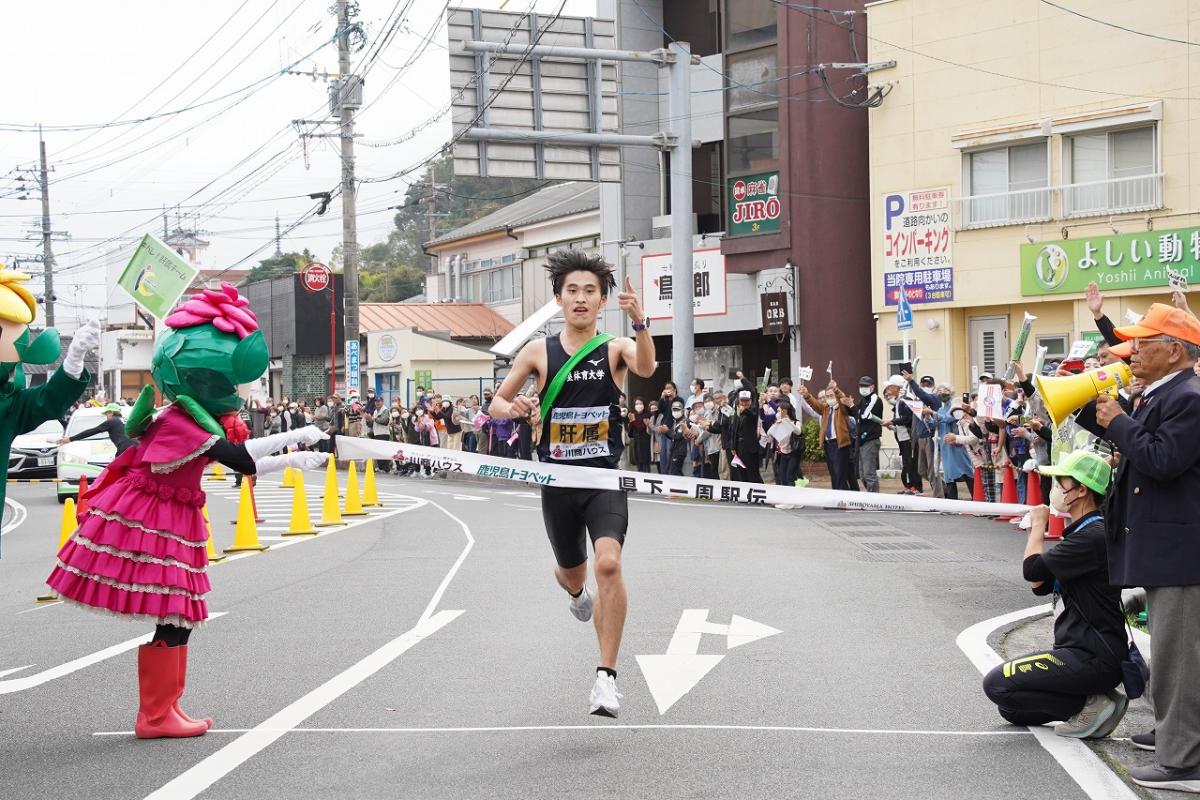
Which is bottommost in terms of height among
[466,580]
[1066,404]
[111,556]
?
[466,580]

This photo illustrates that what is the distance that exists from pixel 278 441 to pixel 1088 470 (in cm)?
385

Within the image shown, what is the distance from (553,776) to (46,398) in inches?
120

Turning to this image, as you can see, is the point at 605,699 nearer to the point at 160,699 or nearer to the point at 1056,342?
the point at 160,699

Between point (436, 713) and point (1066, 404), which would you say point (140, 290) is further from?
point (1066, 404)

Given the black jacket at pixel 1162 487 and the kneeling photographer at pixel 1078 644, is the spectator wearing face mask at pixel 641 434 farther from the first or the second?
the black jacket at pixel 1162 487

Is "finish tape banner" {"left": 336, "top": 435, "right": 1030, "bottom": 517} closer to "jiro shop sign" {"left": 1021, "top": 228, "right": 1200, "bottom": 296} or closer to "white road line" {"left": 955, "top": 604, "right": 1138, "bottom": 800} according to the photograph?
"white road line" {"left": 955, "top": 604, "right": 1138, "bottom": 800}

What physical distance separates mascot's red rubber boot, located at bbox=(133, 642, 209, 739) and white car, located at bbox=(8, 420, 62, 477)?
24900mm

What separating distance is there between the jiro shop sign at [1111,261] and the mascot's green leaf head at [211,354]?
20.9m

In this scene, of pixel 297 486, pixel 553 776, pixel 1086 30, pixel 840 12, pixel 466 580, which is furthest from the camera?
pixel 840 12

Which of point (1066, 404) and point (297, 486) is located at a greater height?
point (1066, 404)

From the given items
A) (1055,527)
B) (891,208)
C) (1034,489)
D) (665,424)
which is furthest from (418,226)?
(1055,527)

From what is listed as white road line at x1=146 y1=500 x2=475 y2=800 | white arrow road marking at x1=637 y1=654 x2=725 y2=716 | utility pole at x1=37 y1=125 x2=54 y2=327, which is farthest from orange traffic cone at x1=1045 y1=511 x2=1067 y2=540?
utility pole at x1=37 y1=125 x2=54 y2=327

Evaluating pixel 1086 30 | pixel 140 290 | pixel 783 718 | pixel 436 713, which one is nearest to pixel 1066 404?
pixel 783 718

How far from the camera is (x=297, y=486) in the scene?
1836 centimetres
